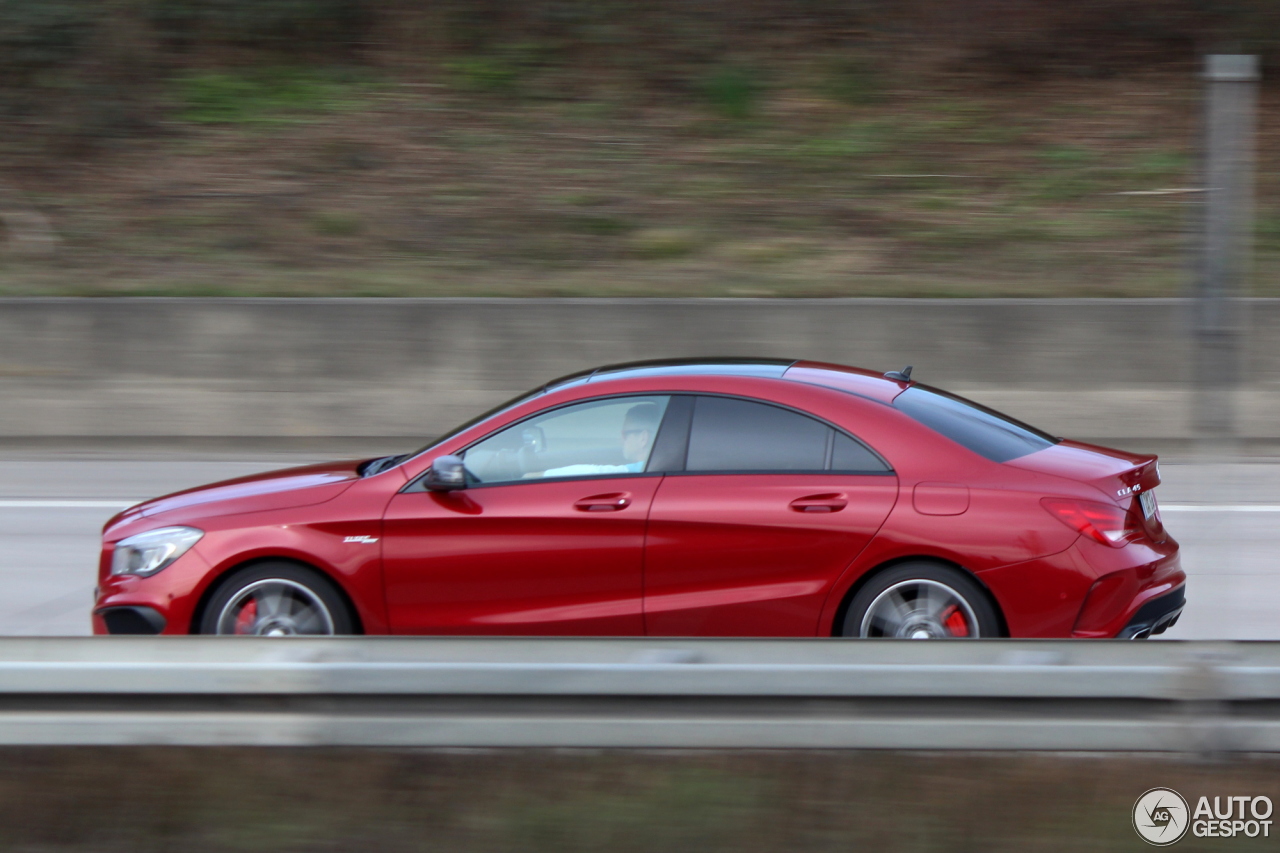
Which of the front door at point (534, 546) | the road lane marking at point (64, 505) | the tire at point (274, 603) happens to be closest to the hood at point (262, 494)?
the tire at point (274, 603)

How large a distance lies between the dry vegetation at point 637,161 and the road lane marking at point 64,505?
3936 millimetres

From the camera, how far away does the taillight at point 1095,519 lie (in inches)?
210

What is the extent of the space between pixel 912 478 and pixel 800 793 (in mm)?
2086

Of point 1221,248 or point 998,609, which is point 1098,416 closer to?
point 998,609

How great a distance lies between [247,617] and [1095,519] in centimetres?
346

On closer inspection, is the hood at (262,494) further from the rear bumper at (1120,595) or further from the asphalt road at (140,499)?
the rear bumper at (1120,595)

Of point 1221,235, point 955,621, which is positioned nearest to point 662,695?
point 1221,235

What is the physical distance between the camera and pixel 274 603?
18.7 feet

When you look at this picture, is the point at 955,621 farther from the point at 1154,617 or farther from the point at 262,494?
the point at 262,494

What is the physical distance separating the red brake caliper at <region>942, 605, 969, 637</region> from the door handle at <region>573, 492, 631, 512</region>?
1.33m

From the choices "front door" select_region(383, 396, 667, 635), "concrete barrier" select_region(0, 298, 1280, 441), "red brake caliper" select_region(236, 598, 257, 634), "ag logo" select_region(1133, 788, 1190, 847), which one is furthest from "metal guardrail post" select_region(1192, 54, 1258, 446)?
"concrete barrier" select_region(0, 298, 1280, 441)

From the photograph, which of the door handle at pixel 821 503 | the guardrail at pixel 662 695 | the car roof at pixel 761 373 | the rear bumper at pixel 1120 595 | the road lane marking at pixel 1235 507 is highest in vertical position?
the car roof at pixel 761 373

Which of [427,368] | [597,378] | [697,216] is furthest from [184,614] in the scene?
[697,216]

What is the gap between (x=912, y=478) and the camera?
5.48 m
